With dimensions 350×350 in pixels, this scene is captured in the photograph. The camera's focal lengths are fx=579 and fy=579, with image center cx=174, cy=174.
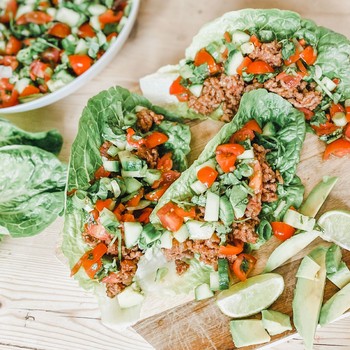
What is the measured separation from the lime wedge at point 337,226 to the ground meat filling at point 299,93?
0.58 meters

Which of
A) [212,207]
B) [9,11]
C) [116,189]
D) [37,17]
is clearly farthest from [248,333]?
[9,11]

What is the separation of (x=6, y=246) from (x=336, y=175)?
196 centimetres

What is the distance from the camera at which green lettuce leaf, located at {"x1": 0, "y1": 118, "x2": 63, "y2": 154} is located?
325 cm

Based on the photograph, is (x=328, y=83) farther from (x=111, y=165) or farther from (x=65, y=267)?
(x=65, y=267)

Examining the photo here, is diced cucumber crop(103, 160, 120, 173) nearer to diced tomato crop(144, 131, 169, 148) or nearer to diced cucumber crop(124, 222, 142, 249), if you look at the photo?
diced tomato crop(144, 131, 169, 148)

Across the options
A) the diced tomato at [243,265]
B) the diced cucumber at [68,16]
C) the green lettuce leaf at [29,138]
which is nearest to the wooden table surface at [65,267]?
the green lettuce leaf at [29,138]

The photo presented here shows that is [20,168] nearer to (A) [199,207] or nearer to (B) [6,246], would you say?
(B) [6,246]

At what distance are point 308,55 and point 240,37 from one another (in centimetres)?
36

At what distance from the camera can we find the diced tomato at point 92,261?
115 inches

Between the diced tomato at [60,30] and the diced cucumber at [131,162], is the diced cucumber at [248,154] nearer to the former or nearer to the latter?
the diced cucumber at [131,162]

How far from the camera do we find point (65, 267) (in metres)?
3.39

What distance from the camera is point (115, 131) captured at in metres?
3.06

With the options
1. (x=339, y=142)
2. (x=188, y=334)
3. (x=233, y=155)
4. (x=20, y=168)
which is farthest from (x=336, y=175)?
(x=20, y=168)

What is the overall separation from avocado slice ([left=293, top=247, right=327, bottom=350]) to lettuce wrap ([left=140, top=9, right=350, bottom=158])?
65cm
